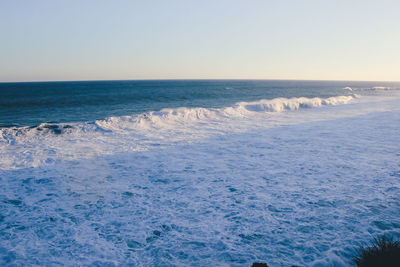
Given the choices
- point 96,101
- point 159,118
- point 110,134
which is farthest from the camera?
point 96,101

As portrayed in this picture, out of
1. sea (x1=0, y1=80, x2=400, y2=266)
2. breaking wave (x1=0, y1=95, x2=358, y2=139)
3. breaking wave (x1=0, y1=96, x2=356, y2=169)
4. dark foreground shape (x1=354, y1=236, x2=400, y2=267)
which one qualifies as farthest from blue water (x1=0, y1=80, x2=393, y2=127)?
dark foreground shape (x1=354, y1=236, x2=400, y2=267)

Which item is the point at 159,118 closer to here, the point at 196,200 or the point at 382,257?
the point at 196,200

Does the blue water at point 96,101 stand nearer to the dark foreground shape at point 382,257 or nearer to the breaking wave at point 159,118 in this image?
the breaking wave at point 159,118

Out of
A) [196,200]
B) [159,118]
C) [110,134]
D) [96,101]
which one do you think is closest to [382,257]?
[196,200]

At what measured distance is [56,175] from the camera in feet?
26.7

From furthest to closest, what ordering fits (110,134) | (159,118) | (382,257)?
(159,118), (110,134), (382,257)

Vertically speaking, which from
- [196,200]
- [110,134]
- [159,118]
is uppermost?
[159,118]

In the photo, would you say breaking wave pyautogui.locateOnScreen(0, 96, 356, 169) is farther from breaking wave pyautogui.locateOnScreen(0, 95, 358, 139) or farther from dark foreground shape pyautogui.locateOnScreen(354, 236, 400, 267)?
dark foreground shape pyautogui.locateOnScreen(354, 236, 400, 267)

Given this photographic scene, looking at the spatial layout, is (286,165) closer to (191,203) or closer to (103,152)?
(191,203)

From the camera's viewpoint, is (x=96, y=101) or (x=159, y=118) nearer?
(x=159, y=118)

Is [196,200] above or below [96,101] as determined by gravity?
below

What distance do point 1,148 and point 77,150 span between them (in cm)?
381

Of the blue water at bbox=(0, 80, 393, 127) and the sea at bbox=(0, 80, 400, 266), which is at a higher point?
the blue water at bbox=(0, 80, 393, 127)

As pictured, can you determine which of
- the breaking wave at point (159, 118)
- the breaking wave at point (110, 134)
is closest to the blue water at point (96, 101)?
the breaking wave at point (159, 118)
